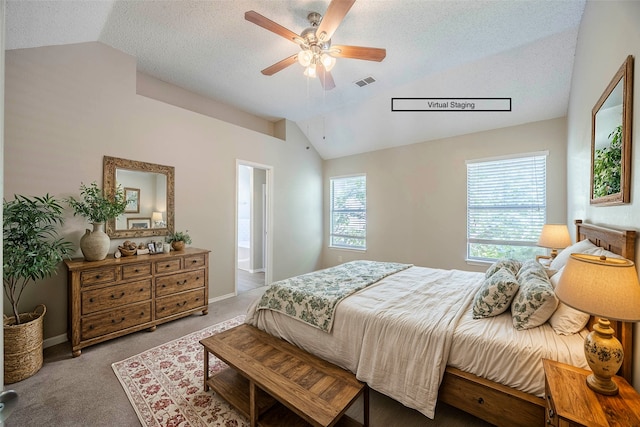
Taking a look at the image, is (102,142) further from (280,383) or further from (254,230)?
(254,230)

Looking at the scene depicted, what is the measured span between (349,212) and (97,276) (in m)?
4.11

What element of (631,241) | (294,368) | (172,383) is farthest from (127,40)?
(631,241)

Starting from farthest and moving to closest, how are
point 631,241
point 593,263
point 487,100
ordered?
point 487,100 → point 631,241 → point 593,263

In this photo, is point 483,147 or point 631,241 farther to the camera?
point 483,147

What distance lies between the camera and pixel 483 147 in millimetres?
3922

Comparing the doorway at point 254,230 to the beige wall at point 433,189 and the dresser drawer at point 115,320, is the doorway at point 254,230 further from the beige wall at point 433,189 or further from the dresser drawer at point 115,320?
the dresser drawer at point 115,320

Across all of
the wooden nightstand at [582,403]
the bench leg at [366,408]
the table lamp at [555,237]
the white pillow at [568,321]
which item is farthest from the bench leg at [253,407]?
the table lamp at [555,237]

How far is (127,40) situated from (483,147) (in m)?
4.67

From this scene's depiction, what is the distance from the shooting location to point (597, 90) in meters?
2.04

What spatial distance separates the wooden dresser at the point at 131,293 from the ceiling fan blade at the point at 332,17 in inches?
106

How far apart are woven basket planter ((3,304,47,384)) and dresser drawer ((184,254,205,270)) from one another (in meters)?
1.25

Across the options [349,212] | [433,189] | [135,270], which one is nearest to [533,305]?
[433,189]

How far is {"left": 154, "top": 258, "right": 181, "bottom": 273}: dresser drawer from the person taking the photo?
2.91 m

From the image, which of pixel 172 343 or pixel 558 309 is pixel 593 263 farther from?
pixel 172 343
